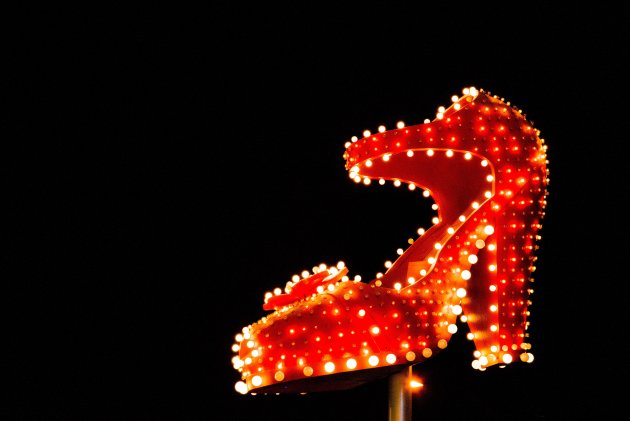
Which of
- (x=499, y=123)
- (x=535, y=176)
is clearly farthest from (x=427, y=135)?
(x=535, y=176)

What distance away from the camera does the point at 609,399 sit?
4.02 m

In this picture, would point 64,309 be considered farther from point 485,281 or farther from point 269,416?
point 485,281

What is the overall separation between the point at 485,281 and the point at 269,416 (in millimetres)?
2089

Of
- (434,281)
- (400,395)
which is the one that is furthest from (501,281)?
(400,395)

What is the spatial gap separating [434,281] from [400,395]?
18.1 inches

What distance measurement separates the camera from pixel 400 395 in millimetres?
2580

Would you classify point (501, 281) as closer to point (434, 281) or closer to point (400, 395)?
point (434, 281)

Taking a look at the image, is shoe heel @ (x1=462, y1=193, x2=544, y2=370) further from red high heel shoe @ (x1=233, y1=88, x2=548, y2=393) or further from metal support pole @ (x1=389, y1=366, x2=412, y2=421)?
metal support pole @ (x1=389, y1=366, x2=412, y2=421)

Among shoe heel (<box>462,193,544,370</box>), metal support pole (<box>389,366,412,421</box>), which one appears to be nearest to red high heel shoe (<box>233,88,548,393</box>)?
shoe heel (<box>462,193,544,370</box>)

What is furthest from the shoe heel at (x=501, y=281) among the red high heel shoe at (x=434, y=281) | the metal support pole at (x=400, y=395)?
the metal support pole at (x=400, y=395)

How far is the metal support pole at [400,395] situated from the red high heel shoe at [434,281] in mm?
133

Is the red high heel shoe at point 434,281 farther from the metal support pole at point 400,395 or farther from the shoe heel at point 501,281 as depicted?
the metal support pole at point 400,395

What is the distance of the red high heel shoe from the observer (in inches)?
86.7

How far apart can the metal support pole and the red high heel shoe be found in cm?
13
